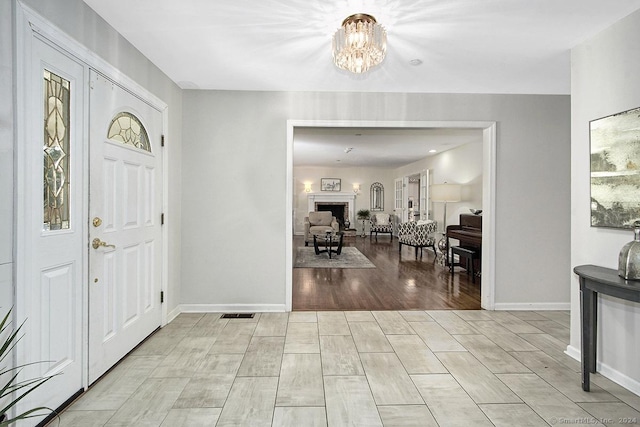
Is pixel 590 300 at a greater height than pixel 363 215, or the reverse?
pixel 363 215

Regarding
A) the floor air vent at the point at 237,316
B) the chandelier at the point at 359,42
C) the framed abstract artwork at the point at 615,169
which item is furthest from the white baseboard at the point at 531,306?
the chandelier at the point at 359,42

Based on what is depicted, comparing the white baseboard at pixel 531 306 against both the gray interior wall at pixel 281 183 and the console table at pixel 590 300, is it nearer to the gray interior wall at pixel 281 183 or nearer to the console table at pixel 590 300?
the gray interior wall at pixel 281 183

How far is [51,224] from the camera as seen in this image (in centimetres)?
182

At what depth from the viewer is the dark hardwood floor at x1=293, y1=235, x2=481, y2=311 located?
3.88 metres

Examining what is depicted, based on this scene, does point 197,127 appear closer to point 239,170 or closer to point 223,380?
point 239,170

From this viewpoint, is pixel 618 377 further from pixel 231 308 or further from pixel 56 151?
pixel 56 151

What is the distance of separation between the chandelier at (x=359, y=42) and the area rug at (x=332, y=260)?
4432 mm

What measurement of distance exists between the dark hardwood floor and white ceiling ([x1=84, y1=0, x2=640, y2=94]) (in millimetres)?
2384

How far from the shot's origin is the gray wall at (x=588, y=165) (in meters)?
2.15

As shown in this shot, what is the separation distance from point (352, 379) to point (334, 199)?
31.3 feet

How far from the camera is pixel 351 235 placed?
11328mm

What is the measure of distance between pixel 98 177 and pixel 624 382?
143 inches

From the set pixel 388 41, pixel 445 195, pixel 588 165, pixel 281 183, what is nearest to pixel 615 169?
pixel 588 165

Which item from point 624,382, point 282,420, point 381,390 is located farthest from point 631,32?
point 282,420
